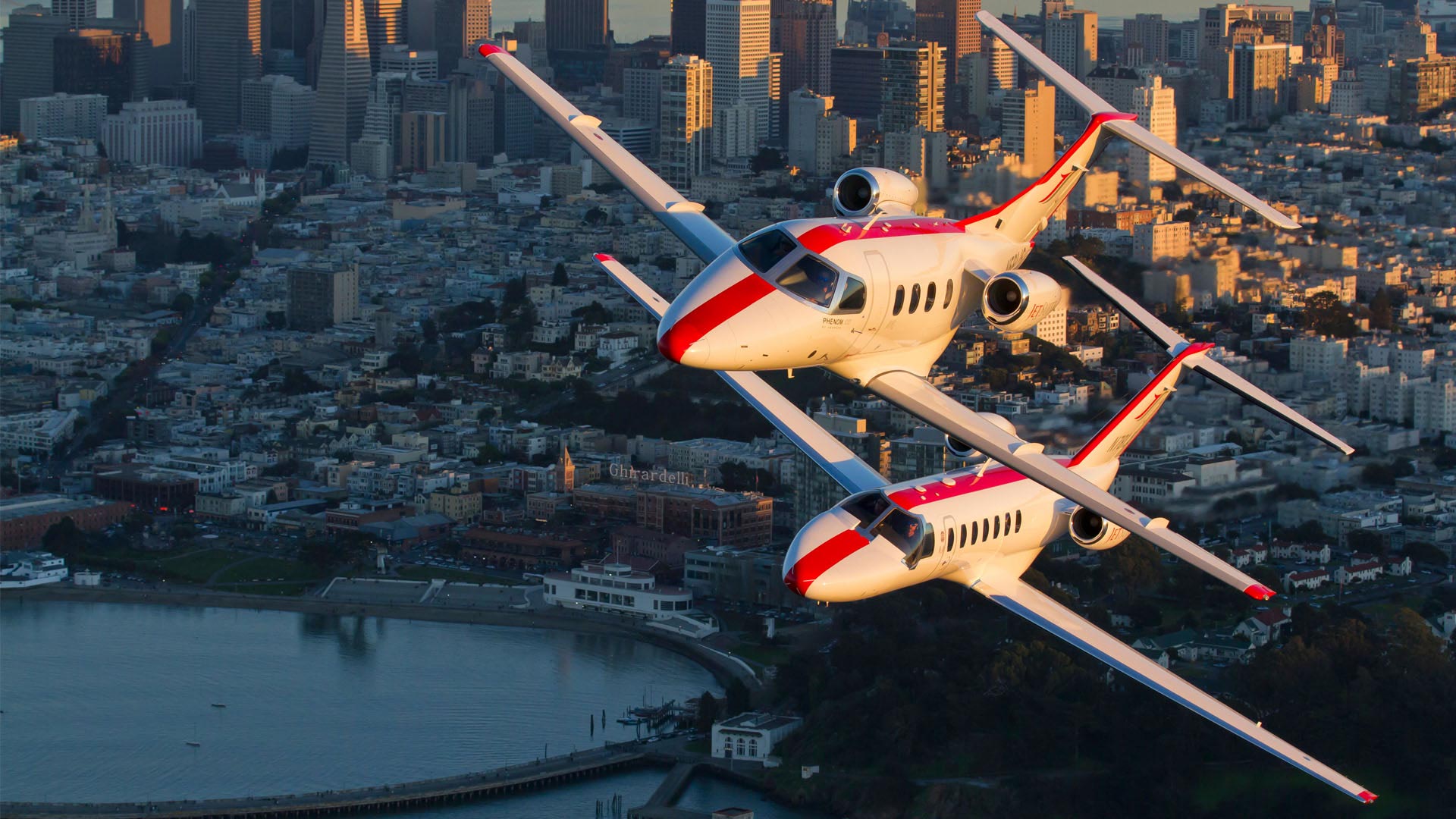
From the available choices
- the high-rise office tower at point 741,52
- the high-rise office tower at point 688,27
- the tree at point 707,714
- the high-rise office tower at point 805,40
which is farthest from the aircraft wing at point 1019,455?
the high-rise office tower at point 688,27

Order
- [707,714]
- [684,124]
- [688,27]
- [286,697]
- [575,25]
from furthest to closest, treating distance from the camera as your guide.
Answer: [575,25] → [688,27] → [684,124] → [286,697] → [707,714]

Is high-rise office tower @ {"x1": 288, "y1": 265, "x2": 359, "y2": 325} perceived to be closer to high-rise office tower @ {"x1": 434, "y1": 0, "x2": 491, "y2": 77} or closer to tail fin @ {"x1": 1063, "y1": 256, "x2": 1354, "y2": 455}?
high-rise office tower @ {"x1": 434, "y1": 0, "x2": 491, "y2": 77}

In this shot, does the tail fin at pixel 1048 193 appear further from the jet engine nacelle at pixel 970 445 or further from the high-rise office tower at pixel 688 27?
the high-rise office tower at pixel 688 27

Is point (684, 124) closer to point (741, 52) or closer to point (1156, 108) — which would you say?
point (741, 52)

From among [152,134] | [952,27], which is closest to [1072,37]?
[952,27]

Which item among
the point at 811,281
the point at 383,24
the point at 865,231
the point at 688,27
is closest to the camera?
the point at 811,281

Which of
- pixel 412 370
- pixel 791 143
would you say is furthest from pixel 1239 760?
pixel 791 143

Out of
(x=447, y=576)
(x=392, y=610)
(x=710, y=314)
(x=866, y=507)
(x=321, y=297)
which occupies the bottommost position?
(x=392, y=610)

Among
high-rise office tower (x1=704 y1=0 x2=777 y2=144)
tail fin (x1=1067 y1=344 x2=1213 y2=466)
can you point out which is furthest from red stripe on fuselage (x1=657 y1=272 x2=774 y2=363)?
high-rise office tower (x1=704 y1=0 x2=777 y2=144)
